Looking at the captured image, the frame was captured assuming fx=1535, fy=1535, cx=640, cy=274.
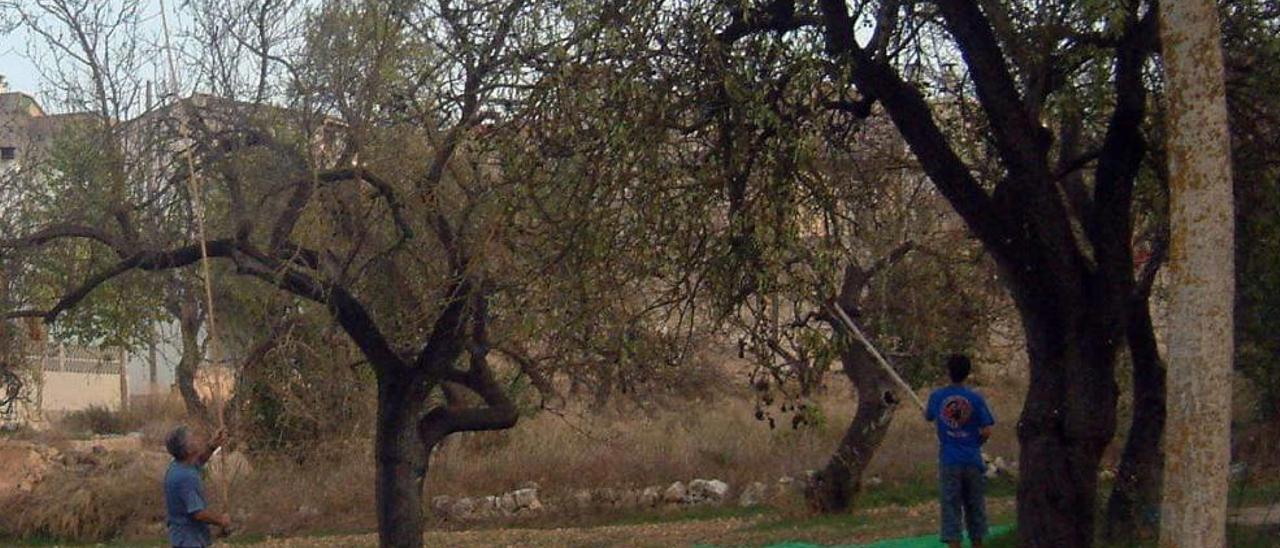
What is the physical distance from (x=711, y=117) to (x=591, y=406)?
9.10 meters

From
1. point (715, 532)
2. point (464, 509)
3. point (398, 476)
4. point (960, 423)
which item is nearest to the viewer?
point (960, 423)

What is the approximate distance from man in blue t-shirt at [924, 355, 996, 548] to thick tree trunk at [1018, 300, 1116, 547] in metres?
0.82

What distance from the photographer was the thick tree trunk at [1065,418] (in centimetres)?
998

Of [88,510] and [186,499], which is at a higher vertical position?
[186,499]

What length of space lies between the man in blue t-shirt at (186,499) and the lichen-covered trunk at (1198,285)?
Result: 5.46m

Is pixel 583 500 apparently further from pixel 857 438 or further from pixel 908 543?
pixel 908 543

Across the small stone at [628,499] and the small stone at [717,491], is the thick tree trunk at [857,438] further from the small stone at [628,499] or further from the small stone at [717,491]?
the small stone at [628,499]

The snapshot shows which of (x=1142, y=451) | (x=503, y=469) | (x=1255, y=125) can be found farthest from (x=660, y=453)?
(x=1255, y=125)

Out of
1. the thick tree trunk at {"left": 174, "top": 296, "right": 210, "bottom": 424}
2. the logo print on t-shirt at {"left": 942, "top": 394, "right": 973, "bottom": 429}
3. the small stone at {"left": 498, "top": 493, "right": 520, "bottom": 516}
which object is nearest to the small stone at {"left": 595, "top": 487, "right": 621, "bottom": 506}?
the small stone at {"left": 498, "top": 493, "right": 520, "bottom": 516}

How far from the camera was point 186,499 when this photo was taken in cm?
916

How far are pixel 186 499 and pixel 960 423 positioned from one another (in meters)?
5.40

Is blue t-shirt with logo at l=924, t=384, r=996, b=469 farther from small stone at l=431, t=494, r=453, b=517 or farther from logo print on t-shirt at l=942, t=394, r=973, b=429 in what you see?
small stone at l=431, t=494, r=453, b=517

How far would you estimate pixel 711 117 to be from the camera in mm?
9727

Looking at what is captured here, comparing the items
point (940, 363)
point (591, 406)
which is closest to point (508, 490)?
point (591, 406)
